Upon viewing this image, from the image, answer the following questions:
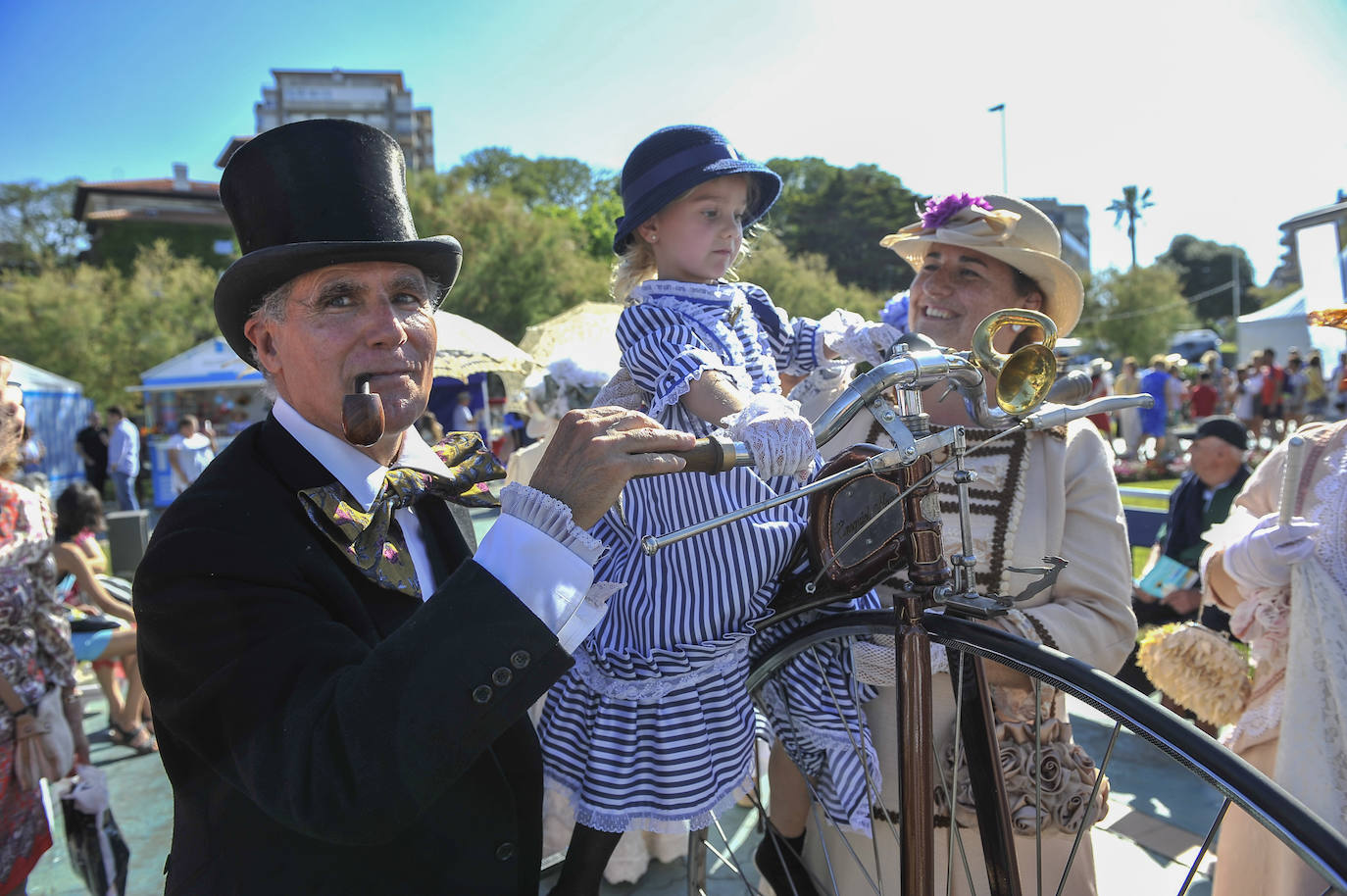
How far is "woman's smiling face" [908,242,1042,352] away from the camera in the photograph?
91.0 inches

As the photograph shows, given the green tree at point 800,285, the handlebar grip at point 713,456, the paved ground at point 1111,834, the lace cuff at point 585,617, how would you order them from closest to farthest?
the handlebar grip at point 713,456 → the lace cuff at point 585,617 → the paved ground at point 1111,834 → the green tree at point 800,285

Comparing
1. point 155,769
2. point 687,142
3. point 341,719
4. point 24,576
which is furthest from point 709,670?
point 155,769

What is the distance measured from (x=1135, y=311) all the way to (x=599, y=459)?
164ft

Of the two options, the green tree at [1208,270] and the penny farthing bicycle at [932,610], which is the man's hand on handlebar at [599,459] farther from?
the green tree at [1208,270]

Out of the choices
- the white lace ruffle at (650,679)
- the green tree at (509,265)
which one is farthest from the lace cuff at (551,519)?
the green tree at (509,265)

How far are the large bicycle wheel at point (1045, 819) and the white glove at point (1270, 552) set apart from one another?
57 centimetres

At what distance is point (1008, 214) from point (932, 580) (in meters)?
1.19

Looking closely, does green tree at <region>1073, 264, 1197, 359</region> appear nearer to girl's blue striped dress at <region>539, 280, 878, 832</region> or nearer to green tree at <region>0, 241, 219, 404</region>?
green tree at <region>0, 241, 219, 404</region>

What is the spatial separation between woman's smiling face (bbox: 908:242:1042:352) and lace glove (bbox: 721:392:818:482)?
1136 mm

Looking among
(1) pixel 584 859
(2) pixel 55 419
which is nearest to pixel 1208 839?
(1) pixel 584 859

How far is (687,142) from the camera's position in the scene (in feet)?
6.75

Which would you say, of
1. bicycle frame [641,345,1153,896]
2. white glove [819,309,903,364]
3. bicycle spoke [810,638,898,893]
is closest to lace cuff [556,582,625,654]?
bicycle frame [641,345,1153,896]

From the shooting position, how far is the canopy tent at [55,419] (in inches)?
680

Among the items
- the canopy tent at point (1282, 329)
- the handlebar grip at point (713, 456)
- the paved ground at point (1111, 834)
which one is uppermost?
the canopy tent at point (1282, 329)
